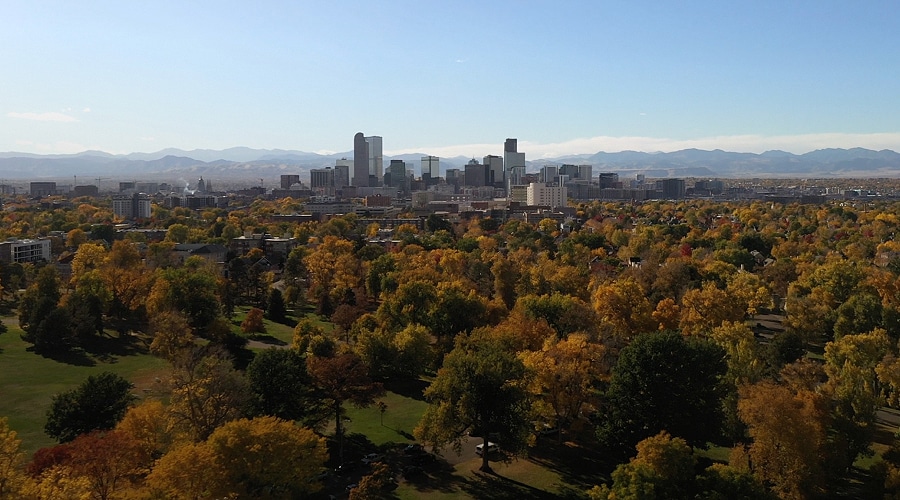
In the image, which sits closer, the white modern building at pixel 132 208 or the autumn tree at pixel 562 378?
the autumn tree at pixel 562 378

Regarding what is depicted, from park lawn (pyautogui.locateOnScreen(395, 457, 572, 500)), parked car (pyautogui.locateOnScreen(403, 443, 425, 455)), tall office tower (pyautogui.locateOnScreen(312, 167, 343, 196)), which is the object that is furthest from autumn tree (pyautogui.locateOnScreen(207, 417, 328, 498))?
tall office tower (pyautogui.locateOnScreen(312, 167, 343, 196))

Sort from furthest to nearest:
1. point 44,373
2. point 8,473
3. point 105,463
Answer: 1. point 44,373
2. point 105,463
3. point 8,473

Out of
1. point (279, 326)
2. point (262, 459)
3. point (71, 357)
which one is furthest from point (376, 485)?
point (279, 326)

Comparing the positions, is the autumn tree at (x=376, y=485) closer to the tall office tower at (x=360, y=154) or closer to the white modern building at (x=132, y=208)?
the white modern building at (x=132, y=208)

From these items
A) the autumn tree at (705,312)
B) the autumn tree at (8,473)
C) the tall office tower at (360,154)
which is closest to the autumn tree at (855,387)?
the autumn tree at (705,312)

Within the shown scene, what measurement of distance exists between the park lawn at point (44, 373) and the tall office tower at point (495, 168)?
156611 mm

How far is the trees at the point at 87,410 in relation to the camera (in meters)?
16.9

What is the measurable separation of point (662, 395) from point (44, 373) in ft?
71.2

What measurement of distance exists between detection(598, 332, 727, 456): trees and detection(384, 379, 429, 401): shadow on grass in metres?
7.39

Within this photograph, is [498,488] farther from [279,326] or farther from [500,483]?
[279,326]

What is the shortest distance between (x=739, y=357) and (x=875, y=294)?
46.9 ft

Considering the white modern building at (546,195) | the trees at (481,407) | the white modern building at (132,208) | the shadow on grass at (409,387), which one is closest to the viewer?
the trees at (481,407)

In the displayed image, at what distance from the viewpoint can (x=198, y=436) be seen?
15375 millimetres

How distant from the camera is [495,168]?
188 metres
